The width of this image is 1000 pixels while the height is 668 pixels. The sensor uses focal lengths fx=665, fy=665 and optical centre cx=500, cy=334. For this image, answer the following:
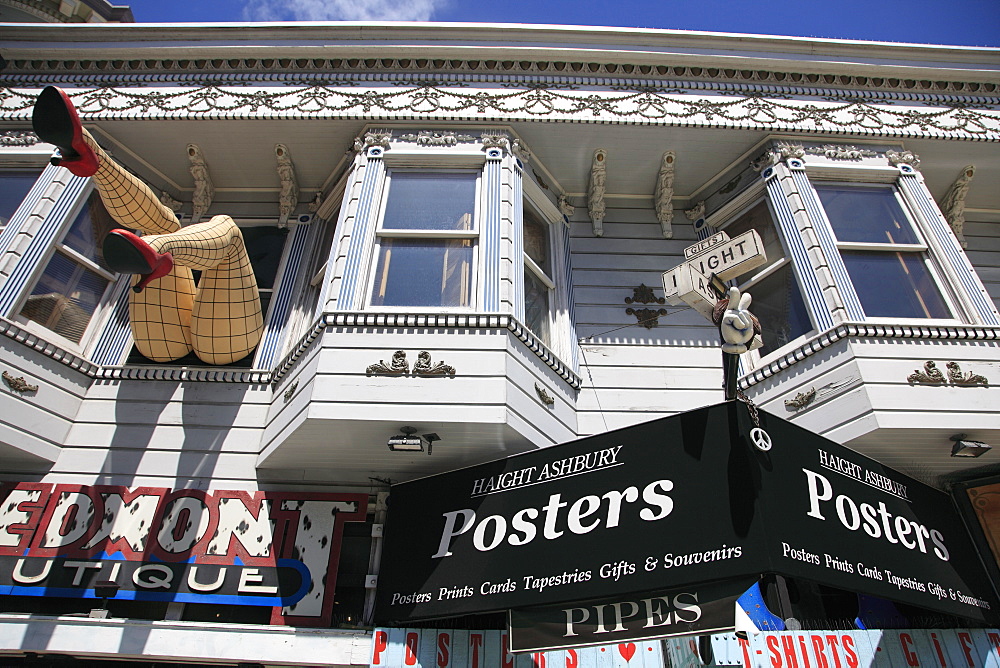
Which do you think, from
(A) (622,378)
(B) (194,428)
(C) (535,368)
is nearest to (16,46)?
(B) (194,428)

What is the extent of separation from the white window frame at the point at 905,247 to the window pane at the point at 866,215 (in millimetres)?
48

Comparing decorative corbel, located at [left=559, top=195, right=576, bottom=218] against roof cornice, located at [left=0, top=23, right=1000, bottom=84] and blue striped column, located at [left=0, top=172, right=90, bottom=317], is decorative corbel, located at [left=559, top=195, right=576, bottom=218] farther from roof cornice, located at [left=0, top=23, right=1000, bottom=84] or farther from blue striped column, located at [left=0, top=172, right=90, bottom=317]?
blue striped column, located at [left=0, top=172, right=90, bottom=317]

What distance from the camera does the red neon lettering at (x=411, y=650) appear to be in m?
5.74

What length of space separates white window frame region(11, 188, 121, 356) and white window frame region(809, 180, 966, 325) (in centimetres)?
874

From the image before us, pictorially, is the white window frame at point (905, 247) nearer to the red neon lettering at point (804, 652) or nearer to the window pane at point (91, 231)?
the red neon lettering at point (804, 652)

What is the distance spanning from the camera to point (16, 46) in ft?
31.5

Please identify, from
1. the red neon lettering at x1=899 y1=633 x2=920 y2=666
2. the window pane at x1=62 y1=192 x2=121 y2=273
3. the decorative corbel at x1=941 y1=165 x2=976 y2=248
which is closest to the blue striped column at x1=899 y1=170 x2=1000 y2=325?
the decorative corbel at x1=941 y1=165 x2=976 y2=248

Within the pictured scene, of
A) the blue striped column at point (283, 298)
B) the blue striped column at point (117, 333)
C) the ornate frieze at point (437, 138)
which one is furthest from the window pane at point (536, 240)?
the blue striped column at point (117, 333)

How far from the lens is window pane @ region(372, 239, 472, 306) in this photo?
23.3ft

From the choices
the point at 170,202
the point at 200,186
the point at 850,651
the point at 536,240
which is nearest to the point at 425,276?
the point at 536,240

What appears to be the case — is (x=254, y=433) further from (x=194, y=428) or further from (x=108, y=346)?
(x=108, y=346)

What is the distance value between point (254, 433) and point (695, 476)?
4.70 m

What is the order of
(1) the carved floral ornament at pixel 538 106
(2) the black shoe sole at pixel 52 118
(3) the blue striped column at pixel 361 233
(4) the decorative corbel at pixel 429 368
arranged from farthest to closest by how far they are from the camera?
1. (1) the carved floral ornament at pixel 538 106
2. (3) the blue striped column at pixel 361 233
3. (4) the decorative corbel at pixel 429 368
4. (2) the black shoe sole at pixel 52 118

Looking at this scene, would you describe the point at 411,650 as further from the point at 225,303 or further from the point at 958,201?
the point at 958,201
